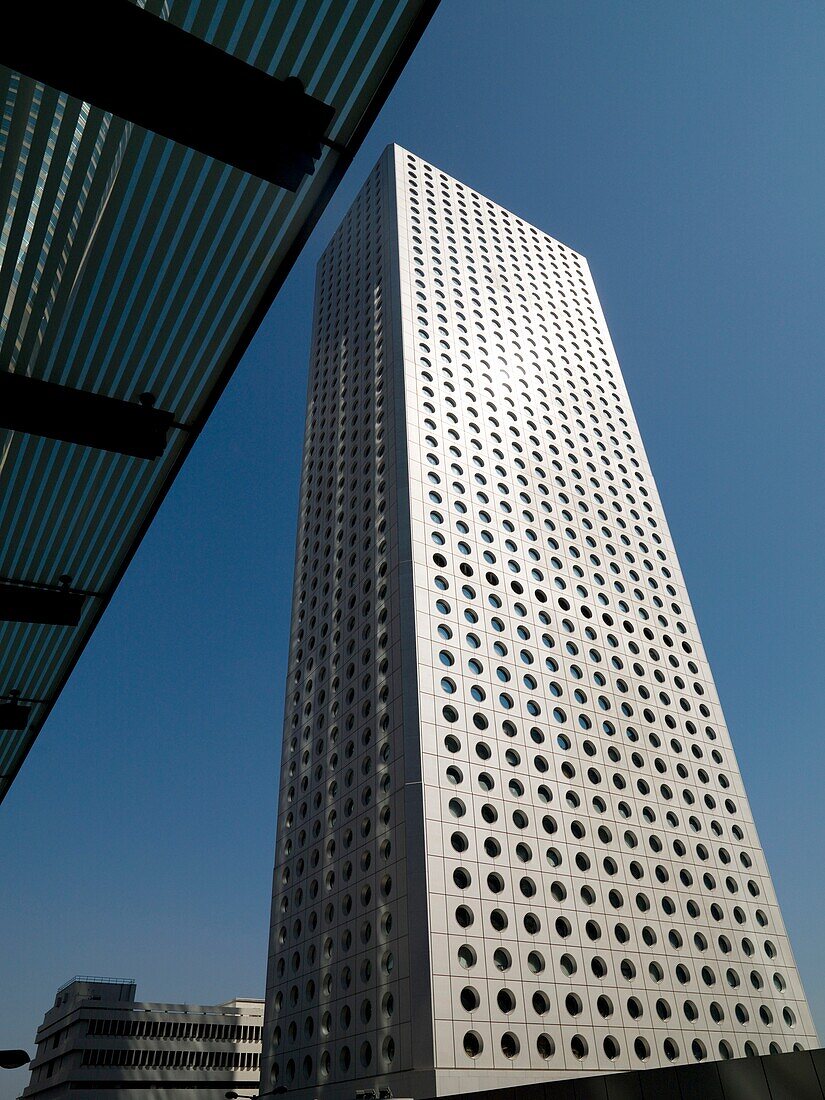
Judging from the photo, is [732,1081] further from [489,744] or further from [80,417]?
[489,744]

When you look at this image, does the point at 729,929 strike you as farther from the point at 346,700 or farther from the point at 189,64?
the point at 189,64

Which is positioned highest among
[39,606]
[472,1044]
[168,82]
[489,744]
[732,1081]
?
[489,744]

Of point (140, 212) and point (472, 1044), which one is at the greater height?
point (140, 212)

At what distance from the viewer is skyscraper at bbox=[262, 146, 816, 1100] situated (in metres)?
25.6

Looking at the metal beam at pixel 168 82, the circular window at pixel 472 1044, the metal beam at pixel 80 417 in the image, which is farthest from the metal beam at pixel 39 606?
the circular window at pixel 472 1044

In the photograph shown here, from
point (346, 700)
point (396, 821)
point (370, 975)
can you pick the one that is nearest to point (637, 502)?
point (346, 700)

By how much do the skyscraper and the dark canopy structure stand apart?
22.2 meters

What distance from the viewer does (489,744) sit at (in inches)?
1184

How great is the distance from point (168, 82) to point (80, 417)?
8.46 ft

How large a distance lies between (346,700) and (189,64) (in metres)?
32.7

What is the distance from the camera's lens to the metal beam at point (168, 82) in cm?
348

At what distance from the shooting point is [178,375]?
5781 millimetres

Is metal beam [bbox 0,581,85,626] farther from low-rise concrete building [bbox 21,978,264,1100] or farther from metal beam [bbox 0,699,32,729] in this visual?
low-rise concrete building [bbox 21,978,264,1100]

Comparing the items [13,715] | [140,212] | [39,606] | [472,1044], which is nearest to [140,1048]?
[472,1044]
